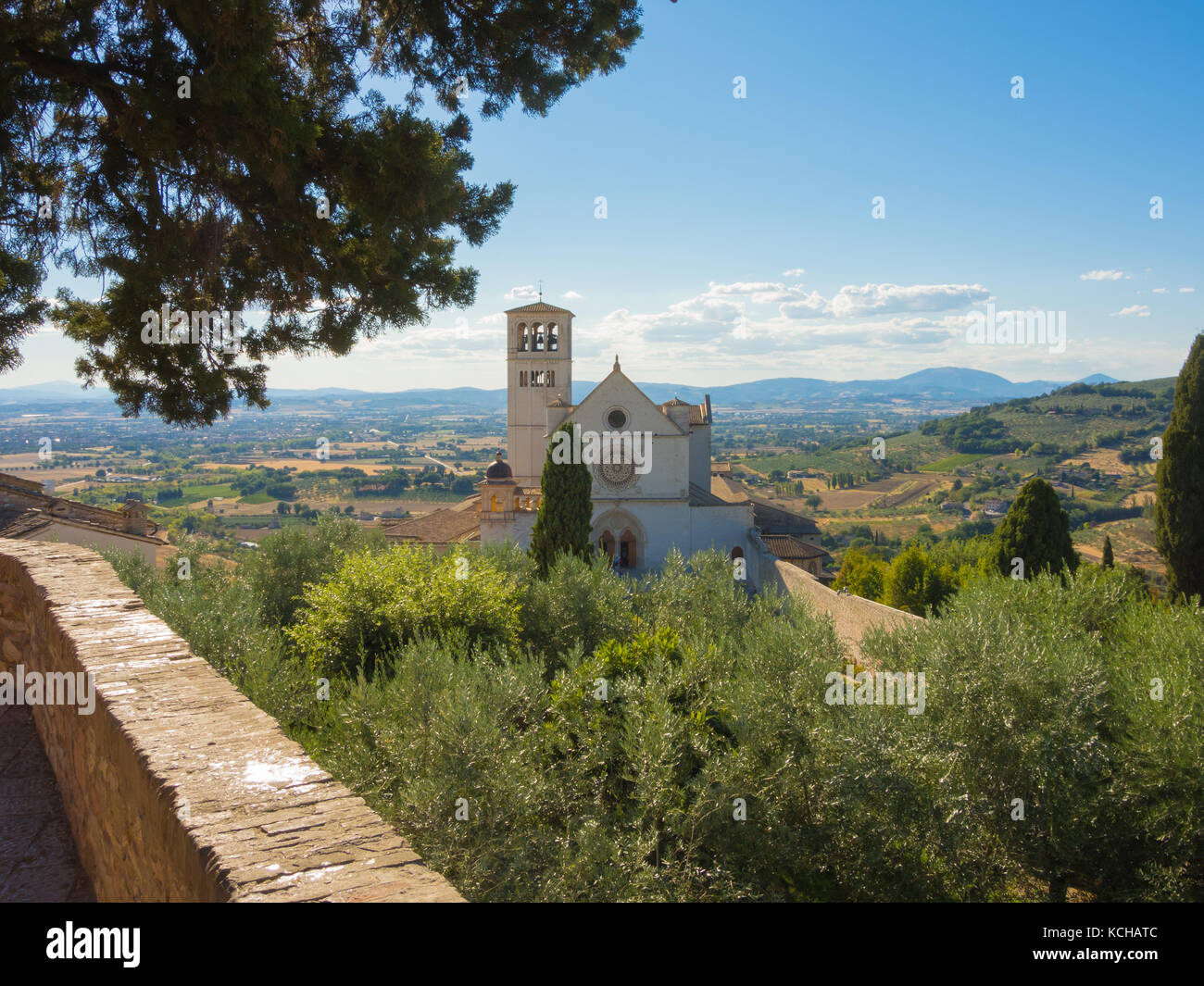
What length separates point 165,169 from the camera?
26.0 feet

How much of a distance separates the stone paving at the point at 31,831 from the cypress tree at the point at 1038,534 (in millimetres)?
18199

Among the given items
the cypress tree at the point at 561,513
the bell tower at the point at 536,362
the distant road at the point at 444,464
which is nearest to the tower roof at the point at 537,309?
the bell tower at the point at 536,362

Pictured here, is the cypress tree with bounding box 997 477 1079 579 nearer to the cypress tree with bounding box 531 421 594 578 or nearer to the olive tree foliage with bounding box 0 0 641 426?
the cypress tree with bounding box 531 421 594 578

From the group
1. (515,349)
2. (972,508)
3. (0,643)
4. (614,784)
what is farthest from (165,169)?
(972,508)

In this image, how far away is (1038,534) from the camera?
17.9 meters

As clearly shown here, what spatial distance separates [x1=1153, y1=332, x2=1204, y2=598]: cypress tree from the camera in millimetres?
18172

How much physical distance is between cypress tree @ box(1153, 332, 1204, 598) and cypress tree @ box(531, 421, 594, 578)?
1404 cm

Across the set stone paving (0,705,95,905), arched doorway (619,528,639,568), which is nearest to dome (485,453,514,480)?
arched doorway (619,528,639,568)

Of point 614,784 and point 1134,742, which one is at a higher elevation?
point 1134,742

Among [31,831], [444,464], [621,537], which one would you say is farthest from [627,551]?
[444,464]

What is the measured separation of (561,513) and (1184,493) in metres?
15.1

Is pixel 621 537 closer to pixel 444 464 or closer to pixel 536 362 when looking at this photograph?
pixel 536 362

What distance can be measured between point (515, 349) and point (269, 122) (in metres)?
30.2

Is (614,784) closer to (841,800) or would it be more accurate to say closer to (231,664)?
(841,800)
